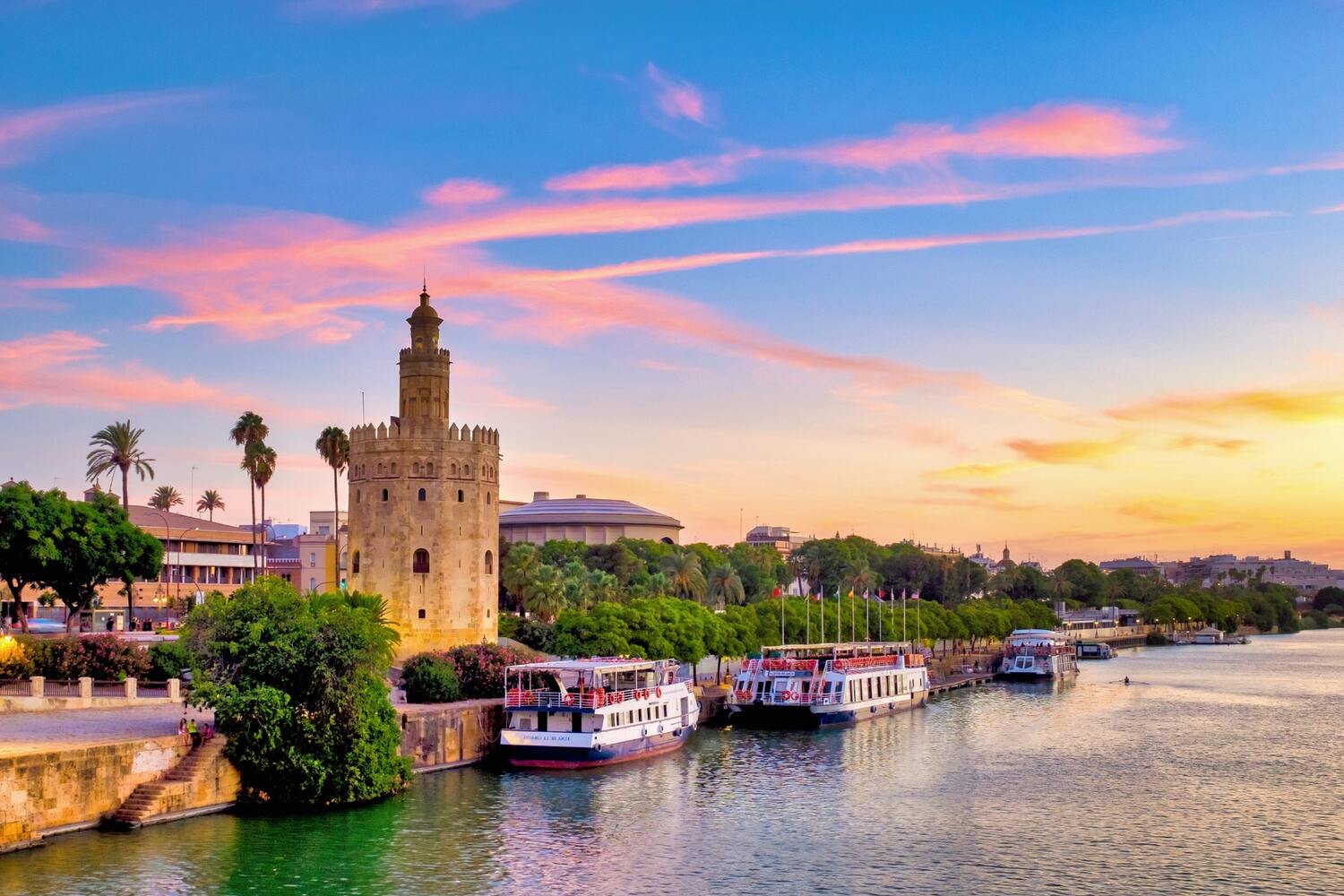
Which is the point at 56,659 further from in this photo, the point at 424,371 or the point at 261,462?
the point at 261,462

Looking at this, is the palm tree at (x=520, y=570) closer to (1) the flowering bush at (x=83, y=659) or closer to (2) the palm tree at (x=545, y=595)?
(2) the palm tree at (x=545, y=595)

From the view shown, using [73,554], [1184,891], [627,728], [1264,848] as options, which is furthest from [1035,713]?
[73,554]

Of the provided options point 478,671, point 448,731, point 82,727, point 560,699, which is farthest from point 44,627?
point 560,699

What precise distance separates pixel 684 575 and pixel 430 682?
238 feet

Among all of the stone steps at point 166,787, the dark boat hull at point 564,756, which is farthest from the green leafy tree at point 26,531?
the stone steps at point 166,787

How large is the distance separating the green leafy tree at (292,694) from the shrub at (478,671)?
16220 millimetres

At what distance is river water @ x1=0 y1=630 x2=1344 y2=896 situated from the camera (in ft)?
130

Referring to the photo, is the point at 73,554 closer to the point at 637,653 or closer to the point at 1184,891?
the point at 637,653

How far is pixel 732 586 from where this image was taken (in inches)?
5881

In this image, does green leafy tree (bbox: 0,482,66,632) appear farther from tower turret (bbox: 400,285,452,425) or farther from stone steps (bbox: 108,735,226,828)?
stone steps (bbox: 108,735,226,828)

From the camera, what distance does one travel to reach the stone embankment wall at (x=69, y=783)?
39.1 metres

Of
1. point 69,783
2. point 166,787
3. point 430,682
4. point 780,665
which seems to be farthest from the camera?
point 780,665

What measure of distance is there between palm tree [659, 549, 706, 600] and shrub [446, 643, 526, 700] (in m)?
62.9

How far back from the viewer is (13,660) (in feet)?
189
